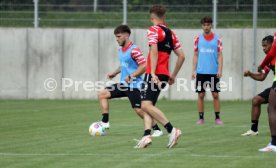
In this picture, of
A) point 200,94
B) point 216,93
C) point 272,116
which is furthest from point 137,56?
point 216,93

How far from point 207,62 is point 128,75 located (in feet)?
13.8

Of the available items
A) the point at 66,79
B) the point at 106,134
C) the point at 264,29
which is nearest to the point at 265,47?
the point at 106,134

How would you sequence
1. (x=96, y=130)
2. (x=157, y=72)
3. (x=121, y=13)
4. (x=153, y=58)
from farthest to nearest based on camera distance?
1. (x=121, y=13)
2. (x=96, y=130)
3. (x=157, y=72)
4. (x=153, y=58)

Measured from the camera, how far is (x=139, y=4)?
27422mm

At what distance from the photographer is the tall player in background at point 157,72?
12.2m

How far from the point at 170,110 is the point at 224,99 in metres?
4.88

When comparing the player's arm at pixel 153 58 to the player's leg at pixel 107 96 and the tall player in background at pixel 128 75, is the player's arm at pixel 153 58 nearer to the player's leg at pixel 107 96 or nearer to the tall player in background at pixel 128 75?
the tall player in background at pixel 128 75

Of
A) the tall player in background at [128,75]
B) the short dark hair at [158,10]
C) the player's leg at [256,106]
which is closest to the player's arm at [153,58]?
the short dark hair at [158,10]

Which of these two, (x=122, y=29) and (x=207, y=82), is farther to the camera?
(x=207, y=82)

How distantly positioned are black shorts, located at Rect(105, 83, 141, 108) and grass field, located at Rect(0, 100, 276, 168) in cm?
60

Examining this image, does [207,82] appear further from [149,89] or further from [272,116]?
[272,116]

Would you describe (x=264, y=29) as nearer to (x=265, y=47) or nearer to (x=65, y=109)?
(x=65, y=109)

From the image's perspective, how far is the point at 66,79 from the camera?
27.6 metres

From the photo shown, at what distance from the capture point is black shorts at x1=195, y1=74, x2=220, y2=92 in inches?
710
